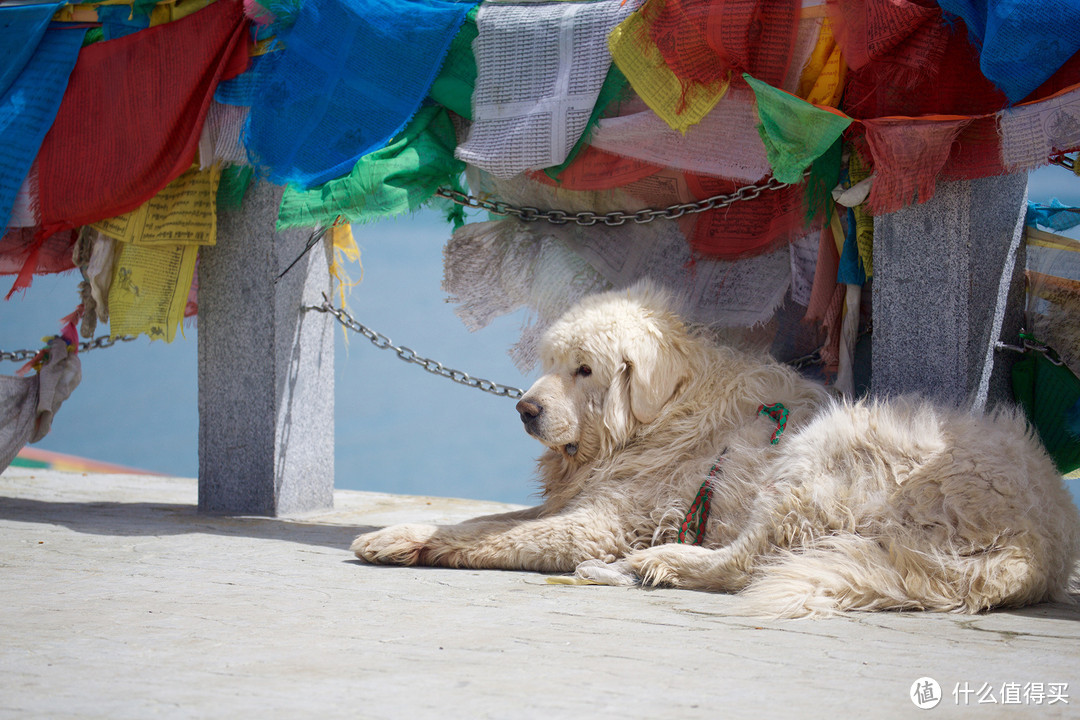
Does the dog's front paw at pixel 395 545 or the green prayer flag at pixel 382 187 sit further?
the green prayer flag at pixel 382 187

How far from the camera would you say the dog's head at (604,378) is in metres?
3.33

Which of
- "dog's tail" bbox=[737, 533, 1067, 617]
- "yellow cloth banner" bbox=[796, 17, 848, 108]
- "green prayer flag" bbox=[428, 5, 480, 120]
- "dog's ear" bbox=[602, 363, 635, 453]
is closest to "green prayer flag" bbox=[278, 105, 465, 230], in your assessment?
"green prayer flag" bbox=[428, 5, 480, 120]

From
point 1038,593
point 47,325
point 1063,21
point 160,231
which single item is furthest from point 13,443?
point 47,325

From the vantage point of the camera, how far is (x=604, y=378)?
337cm

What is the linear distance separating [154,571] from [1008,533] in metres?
2.69

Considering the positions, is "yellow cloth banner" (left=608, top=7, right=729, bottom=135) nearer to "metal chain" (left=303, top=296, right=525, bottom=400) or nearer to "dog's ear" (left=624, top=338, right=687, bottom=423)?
"dog's ear" (left=624, top=338, right=687, bottom=423)

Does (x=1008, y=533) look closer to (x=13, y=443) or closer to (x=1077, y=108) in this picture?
(x=1077, y=108)

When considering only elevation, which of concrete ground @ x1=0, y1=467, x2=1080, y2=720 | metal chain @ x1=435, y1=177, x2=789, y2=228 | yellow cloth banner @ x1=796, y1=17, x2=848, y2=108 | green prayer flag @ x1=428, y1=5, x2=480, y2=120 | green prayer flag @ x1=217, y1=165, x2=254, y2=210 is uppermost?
green prayer flag @ x1=428, y1=5, x2=480, y2=120

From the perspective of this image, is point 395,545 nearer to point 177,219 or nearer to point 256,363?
point 256,363

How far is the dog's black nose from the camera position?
3.29 metres

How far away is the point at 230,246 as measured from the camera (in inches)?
188

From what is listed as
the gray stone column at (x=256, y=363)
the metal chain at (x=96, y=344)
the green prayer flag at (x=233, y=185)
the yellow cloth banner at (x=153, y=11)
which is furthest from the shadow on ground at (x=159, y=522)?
the yellow cloth banner at (x=153, y=11)

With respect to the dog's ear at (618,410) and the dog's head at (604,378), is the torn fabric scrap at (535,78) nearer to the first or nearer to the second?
the dog's head at (604,378)

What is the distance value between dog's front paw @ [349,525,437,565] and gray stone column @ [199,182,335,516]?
1.52 metres
